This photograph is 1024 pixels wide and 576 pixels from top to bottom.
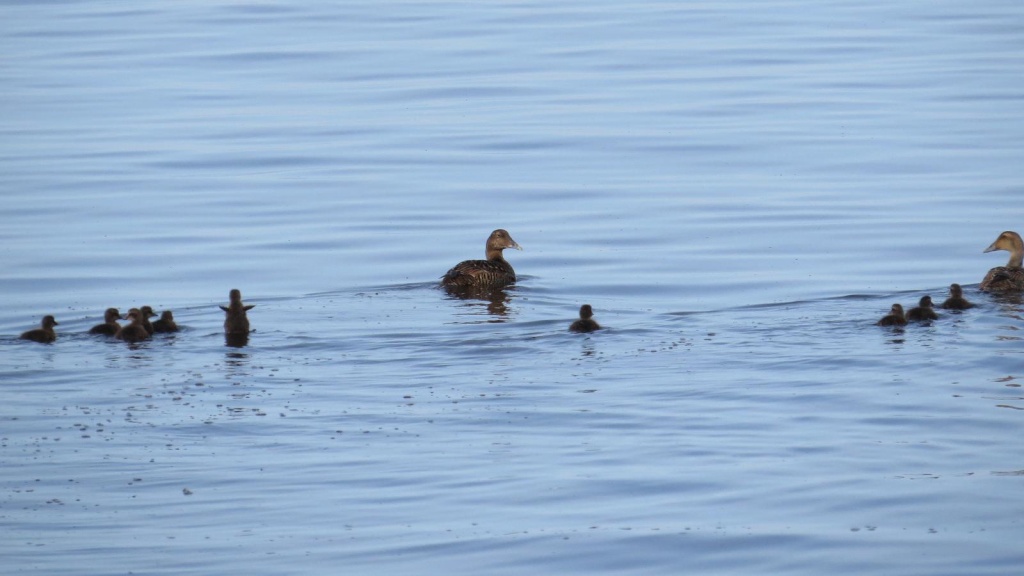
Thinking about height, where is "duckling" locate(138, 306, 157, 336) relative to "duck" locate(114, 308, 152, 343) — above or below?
above

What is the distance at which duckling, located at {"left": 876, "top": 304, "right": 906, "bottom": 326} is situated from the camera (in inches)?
504

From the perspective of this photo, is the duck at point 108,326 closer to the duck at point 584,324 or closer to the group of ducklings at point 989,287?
the duck at point 584,324

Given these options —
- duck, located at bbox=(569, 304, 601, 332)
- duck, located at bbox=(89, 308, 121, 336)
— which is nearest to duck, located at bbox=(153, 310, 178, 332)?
duck, located at bbox=(89, 308, 121, 336)

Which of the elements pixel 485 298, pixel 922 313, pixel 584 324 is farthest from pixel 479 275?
pixel 922 313

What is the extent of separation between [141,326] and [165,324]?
39cm

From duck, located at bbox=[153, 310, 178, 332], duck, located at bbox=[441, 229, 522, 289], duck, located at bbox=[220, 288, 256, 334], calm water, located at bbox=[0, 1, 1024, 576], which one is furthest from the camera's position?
duck, located at bbox=[441, 229, 522, 289]

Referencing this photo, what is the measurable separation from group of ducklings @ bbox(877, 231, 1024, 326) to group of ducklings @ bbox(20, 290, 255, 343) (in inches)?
198

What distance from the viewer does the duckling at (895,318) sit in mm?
12812

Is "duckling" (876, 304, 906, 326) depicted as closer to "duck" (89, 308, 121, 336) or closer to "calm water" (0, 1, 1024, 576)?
"calm water" (0, 1, 1024, 576)

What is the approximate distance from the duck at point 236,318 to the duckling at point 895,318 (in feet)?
16.3

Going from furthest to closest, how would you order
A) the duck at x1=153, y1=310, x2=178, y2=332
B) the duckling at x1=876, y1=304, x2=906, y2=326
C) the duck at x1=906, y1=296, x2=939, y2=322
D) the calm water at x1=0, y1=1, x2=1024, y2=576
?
A: 1. the duck at x1=153, y1=310, x2=178, y2=332
2. the duck at x1=906, y1=296, x2=939, y2=322
3. the duckling at x1=876, y1=304, x2=906, y2=326
4. the calm water at x1=0, y1=1, x2=1024, y2=576

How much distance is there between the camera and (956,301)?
13.5m

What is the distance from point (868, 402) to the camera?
1076cm

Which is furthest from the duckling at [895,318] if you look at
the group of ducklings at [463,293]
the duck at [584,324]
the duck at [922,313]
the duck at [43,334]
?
the duck at [43,334]
